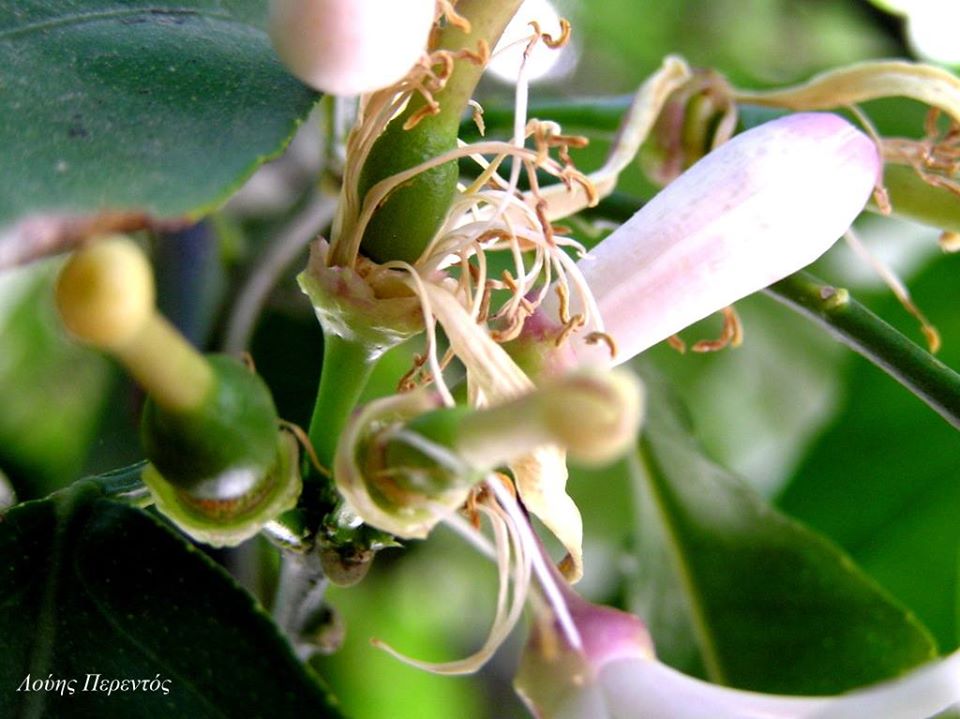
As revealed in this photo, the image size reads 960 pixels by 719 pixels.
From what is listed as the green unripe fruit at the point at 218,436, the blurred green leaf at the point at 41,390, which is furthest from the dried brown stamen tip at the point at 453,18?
the blurred green leaf at the point at 41,390

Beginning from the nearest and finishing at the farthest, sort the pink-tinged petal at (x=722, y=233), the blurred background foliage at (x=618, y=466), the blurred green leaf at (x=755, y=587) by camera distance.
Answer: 1. the pink-tinged petal at (x=722, y=233)
2. the blurred green leaf at (x=755, y=587)
3. the blurred background foliage at (x=618, y=466)

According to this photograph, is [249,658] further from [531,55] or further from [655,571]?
[655,571]

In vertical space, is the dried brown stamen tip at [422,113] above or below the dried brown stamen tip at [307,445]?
above

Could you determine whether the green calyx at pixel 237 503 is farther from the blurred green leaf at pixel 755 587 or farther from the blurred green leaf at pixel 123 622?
the blurred green leaf at pixel 755 587

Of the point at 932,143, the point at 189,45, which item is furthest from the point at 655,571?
the point at 189,45

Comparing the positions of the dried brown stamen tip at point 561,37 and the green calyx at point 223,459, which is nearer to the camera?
the green calyx at point 223,459

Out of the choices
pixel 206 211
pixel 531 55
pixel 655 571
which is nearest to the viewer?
pixel 206 211
